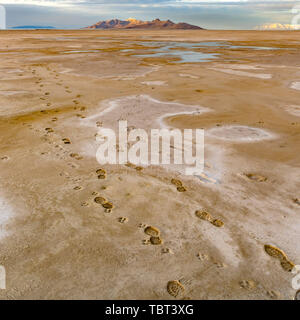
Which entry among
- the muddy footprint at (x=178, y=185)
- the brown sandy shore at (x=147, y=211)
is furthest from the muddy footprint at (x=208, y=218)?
the muddy footprint at (x=178, y=185)

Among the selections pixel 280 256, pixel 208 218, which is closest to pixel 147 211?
pixel 208 218

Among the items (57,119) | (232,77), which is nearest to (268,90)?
(232,77)

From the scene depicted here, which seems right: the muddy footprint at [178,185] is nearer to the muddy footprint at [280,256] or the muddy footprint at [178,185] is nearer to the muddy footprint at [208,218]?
the muddy footprint at [208,218]

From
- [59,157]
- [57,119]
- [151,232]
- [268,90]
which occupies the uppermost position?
[268,90]

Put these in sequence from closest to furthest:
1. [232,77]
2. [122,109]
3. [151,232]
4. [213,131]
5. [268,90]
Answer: [151,232] → [213,131] → [122,109] → [268,90] → [232,77]

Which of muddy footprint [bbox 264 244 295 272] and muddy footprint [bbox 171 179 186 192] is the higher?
muddy footprint [bbox 171 179 186 192]

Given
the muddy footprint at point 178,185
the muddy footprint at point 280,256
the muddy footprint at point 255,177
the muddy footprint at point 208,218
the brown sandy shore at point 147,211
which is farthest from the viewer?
the muddy footprint at point 255,177

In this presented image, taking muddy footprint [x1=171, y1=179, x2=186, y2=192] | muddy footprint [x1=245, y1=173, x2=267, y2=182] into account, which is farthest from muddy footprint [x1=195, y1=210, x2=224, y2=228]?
muddy footprint [x1=245, y1=173, x2=267, y2=182]

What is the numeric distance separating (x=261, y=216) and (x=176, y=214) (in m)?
1.57

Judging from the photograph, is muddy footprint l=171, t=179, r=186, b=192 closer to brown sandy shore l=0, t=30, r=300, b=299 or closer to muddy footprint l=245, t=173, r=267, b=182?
brown sandy shore l=0, t=30, r=300, b=299

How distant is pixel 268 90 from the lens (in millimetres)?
14297

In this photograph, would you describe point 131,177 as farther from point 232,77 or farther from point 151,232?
point 232,77

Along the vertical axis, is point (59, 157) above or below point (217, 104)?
below
